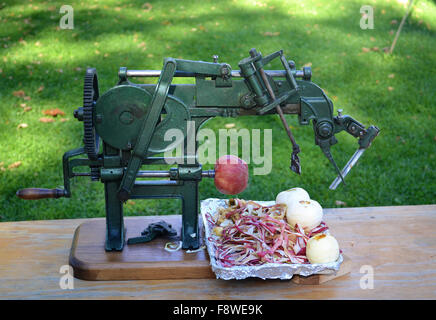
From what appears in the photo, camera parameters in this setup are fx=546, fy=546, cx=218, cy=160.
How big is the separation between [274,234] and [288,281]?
17 cm

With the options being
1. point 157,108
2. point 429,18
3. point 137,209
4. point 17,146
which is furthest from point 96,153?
point 429,18

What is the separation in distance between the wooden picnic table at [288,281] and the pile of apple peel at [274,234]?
0.30ft

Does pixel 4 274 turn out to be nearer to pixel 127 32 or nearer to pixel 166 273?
pixel 166 273

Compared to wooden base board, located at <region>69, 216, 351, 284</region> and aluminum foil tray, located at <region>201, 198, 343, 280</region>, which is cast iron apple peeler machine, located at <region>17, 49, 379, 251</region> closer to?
wooden base board, located at <region>69, 216, 351, 284</region>

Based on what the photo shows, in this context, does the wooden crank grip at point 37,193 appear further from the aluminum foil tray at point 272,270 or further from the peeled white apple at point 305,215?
the peeled white apple at point 305,215

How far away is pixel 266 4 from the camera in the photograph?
19.0 feet

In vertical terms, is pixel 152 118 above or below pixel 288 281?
above

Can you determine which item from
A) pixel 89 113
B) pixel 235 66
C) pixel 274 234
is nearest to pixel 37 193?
pixel 89 113

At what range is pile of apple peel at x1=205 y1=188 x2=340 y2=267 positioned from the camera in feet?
5.91

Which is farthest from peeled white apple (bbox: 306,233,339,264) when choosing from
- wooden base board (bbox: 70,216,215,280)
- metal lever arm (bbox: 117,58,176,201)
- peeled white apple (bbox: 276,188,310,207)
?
metal lever arm (bbox: 117,58,176,201)

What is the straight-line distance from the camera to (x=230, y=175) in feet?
6.21

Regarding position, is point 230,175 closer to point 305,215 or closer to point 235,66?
point 305,215

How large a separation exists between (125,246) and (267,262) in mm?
533

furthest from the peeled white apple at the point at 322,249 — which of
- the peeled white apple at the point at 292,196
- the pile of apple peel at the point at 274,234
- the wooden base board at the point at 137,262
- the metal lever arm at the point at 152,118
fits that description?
the metal lever arm at the point at 152,118
